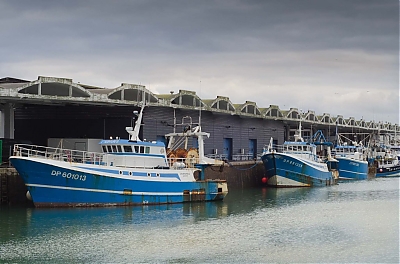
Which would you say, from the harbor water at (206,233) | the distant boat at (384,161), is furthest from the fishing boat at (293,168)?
the distant boat at (384,161)

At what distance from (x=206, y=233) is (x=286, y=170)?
72.8 ft

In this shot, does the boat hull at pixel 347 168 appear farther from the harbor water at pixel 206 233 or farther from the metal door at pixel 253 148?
the harbor water at pixel 206 233

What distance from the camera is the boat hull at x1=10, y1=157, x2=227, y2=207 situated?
28.1 meters

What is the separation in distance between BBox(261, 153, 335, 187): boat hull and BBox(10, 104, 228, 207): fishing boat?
1122cm

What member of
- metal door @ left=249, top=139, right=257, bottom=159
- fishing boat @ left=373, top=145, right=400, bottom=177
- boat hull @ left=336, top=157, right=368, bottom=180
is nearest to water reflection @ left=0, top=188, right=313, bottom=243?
metal door @ left=249, top=139, right=257, bottom=159

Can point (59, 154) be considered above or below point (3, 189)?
above

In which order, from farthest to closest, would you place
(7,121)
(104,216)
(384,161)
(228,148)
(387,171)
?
(384,161) < (387,171) < (228,148) < (7,121) < (104,216)

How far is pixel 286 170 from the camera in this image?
1789 inches

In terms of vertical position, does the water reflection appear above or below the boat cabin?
below

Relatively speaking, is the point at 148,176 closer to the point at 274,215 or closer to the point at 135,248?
the point at 274,215

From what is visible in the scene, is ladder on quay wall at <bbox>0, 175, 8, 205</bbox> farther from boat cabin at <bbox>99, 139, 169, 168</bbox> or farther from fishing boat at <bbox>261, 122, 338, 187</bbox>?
fishing boat at <bbox>261, 122, 338, 187</bbox>

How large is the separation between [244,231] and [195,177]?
1038 centimetres

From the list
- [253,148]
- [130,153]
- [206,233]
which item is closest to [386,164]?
[253,148]

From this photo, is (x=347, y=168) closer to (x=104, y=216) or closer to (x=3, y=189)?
(x=104, y=216)
